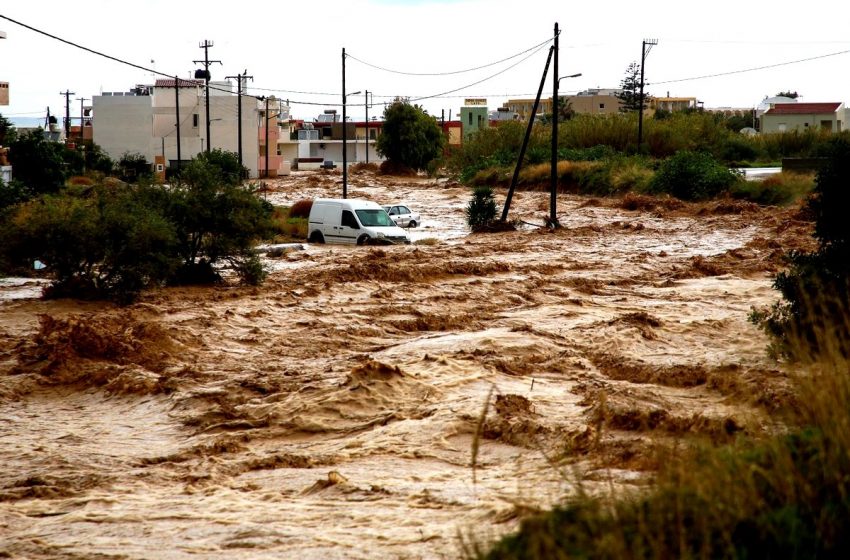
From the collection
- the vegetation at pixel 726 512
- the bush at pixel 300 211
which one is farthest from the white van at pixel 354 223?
the vegetation at pixel 726 512

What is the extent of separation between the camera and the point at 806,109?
111 metres

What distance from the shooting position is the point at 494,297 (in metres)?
25.4

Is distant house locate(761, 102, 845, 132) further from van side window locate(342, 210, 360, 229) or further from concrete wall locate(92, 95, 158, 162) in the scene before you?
van side window locate(342, 210, 360, 229)

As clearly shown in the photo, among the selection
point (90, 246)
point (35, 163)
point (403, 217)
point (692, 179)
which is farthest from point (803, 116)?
point (90, 246)

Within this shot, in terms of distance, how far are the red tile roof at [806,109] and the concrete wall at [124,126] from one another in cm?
6286

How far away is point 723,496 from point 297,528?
15.5 feet

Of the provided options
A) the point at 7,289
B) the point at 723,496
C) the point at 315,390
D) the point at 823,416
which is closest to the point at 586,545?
the point at 723,496

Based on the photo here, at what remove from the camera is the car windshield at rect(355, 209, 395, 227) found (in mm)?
38344

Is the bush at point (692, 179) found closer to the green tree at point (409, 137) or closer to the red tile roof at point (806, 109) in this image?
the green tree at point (409, 137)

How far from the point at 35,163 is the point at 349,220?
A: 25476 mm

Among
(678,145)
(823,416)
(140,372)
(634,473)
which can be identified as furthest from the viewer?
(678,145)

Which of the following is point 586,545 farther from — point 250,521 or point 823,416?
point 250,521

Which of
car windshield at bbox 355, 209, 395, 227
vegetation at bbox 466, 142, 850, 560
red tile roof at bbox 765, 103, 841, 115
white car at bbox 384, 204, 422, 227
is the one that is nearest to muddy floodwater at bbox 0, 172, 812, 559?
vegetation at bbox 466, 142, 850, 560

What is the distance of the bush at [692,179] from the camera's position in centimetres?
5328
